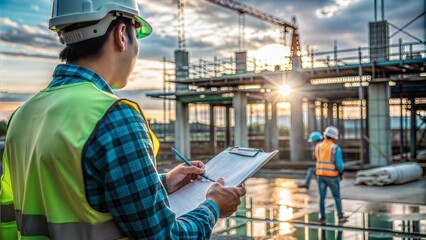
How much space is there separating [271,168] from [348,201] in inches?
401

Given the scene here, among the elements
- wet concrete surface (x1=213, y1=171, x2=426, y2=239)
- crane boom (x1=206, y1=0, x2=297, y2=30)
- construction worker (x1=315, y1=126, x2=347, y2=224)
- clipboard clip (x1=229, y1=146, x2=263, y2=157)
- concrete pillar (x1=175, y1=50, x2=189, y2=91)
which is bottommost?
wet concrete surface (x1=213, y1=171, x2=426, y2=239)

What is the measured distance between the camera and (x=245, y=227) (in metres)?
8.59

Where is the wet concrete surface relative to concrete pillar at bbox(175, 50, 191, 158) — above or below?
below

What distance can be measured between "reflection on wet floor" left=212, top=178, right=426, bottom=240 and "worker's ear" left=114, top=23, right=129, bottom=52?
21.1 feet

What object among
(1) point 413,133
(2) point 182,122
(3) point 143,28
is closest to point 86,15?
(3) point 143,28

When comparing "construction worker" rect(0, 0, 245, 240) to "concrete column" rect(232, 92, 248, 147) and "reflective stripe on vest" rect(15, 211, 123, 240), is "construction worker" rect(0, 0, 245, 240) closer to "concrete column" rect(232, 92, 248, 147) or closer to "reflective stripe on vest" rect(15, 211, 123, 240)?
"reflective stripe on vest" rect(15, 211, 123, 240)

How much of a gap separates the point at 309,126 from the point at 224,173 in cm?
3319

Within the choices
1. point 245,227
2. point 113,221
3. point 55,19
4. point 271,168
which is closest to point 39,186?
point 113,221

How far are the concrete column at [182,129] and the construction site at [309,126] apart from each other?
0.21 feet

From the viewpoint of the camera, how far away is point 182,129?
29062mm

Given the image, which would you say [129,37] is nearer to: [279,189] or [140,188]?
[140,188]

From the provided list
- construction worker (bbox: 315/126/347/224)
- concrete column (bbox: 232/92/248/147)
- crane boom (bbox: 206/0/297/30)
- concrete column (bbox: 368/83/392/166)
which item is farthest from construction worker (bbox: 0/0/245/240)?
crane boom (bbox: 206/0/297/30)

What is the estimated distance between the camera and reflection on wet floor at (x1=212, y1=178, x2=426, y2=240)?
8.00 meters

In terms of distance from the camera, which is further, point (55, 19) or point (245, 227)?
point (245, 227)
